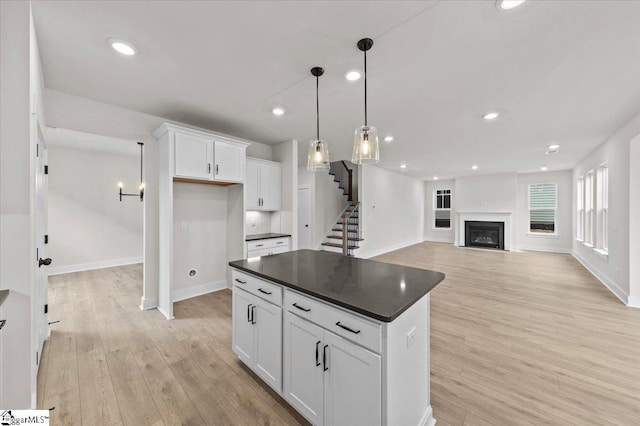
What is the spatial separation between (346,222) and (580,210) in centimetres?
661

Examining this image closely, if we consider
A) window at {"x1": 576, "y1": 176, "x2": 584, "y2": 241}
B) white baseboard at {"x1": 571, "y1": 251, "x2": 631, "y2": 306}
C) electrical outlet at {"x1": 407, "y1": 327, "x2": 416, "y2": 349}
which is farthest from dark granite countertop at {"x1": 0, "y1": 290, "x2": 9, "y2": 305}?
window at {"x1": 576, "y1": 176, "x2": 584, "y2": 241}

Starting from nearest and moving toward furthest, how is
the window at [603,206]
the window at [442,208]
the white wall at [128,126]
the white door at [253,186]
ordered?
the white wall at [128,126] → the white door at [253,186] → the window at [603,206] → the window at [442,208]

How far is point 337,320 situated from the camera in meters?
1.44

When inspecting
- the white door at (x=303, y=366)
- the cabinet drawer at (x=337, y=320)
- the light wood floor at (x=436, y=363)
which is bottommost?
the light wood floor at (x=436, y=363)

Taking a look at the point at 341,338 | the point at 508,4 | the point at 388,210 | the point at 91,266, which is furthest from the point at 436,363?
the point at 91,266

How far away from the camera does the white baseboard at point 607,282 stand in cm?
386

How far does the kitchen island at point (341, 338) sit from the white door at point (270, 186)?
2.52m

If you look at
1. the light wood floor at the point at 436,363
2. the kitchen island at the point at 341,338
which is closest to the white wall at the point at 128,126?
the light wood floor at the point at 436,363

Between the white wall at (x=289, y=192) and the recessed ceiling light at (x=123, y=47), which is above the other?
the recessed ceiling light at (x=123, y=47)

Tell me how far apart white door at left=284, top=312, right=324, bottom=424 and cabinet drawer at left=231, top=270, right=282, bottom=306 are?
0.17 meters

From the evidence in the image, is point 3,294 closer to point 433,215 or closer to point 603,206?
point 603,206

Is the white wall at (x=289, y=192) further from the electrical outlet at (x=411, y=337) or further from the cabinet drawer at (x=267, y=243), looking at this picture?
the electrical outlet at (x=411, y=337)

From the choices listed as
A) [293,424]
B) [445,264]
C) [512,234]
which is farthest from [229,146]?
[512,234]

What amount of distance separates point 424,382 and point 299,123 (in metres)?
3.52
